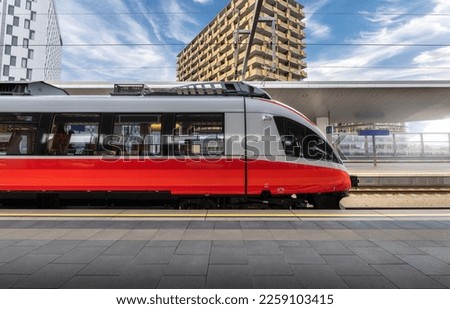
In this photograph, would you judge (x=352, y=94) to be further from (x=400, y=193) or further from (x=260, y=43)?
(x=260, y=43)

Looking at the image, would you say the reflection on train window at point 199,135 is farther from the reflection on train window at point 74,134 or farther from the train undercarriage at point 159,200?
the reflection on train window at point 74,134

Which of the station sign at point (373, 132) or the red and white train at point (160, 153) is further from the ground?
the station sign at point (373, 132)

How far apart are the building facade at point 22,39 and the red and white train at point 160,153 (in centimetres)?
5193

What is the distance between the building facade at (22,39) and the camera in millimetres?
47812

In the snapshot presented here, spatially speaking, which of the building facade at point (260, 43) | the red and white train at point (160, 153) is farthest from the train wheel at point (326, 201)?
the building facade at point (260, 43)

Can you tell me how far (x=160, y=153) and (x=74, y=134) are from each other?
2163 mm

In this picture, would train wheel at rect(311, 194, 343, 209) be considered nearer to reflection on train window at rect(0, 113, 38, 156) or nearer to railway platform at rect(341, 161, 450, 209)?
railway platform at rect(341, 161, 450, 209)

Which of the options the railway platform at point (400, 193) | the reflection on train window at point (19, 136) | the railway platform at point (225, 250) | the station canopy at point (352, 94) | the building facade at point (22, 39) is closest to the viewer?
the railway platform at point (225, 250)

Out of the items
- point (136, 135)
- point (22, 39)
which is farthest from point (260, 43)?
point (136, 135)

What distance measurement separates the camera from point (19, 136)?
648cm

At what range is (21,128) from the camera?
21.2 feet

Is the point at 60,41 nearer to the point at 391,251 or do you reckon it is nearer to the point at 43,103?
the point at 43,103

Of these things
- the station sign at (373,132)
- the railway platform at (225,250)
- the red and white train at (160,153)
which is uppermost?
the station sign at (373,132)

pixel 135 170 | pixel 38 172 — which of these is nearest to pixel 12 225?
pixel 38 172
